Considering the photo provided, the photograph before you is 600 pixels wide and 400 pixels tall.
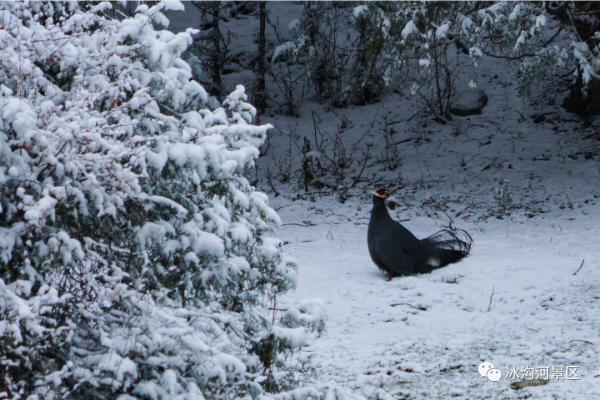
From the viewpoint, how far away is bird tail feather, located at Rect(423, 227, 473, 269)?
7562 millimetres

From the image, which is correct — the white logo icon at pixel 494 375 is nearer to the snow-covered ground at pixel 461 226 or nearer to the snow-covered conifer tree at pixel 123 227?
the snow-covered ground at pixel 461 226

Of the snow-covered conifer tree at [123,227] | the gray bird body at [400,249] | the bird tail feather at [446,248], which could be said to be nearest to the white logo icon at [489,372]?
the snow-covered conifer tree at [123,227]

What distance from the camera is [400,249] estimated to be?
732 cm

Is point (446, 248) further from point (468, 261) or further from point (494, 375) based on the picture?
point (494, 375)

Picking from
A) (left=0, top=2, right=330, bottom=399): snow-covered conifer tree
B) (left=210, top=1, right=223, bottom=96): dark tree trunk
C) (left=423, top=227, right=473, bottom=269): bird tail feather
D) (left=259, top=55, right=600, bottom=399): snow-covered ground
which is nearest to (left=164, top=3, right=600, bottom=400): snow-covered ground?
(left=259, top=55, right=600, bottom=399): snow-covered ground

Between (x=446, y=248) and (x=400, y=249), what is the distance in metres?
0.61

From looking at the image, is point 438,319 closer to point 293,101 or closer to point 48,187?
point 48,187

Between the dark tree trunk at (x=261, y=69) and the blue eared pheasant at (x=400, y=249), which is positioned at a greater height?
the dark tree trunk at (x=261, y=69)

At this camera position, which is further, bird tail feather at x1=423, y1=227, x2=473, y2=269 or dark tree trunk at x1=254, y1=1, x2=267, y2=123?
dark tree trunk at x1=254, y1=1, x2=267, y2=123

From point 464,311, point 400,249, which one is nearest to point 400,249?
point 400,249

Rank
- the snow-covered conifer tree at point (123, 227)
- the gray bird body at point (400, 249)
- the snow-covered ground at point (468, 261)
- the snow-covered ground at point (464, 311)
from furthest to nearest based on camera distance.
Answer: the gray bird body at point (400, 249) → the snow-covered ground at point (468, 261) → the snow-covered ground at point (464, 311) → the snow-covered conifer tree at point (123, 227)

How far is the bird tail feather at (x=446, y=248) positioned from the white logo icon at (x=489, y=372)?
232cm

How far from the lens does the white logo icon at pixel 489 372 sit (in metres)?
5.05

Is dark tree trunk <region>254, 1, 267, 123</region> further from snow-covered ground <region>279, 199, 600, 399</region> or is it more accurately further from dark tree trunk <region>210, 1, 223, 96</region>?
snow-covered ground <region>279, 199, 600, 399</region>
